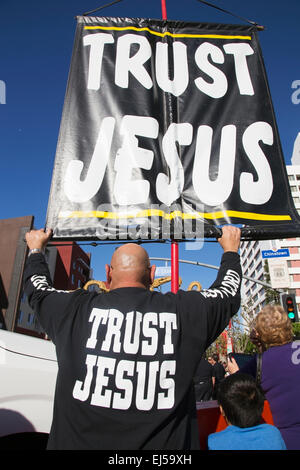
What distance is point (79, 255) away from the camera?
137 feet

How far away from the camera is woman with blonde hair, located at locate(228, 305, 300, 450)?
5.49ft

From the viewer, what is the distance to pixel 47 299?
4.43ft

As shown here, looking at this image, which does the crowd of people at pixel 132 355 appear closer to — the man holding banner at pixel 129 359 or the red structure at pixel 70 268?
the man holding banner at pixel 129 359

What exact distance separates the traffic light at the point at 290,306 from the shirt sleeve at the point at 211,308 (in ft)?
29.0

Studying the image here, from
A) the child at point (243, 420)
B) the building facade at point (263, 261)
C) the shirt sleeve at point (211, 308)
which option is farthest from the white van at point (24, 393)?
the building facade at point (263, 261)

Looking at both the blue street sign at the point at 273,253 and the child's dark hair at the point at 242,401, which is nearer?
the child's dark hair at the point at 242,401

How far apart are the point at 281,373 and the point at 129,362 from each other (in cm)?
113

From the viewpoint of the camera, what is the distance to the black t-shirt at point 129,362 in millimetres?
1093

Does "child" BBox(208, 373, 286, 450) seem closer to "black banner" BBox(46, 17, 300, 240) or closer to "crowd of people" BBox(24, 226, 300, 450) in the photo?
"crowd of people" BBox(24, 226, 300, 450)

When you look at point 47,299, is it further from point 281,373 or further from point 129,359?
point 281,373

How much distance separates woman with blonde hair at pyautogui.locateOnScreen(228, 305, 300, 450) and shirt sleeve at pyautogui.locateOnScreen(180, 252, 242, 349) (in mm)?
776

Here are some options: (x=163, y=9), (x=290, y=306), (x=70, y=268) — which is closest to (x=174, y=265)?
(x=163, y=9)
